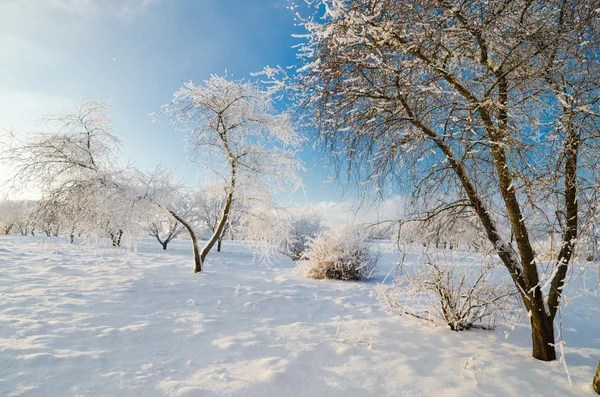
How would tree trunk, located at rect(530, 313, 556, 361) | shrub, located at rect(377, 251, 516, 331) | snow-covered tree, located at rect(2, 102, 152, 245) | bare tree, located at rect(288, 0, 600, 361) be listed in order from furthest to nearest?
snow-covered tree, located at rect(2, 102, 152, 245) → shrub, located at rect(377, 251, 516, 331) → tree trunk, located at rect(530, 313, 556, 361) → bare tree, located at rect(288, 0, 600, 361)

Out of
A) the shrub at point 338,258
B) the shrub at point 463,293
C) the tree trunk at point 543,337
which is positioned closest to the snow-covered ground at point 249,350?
the tree trunk at point 543,337

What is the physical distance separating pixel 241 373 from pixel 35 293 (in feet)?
16.3

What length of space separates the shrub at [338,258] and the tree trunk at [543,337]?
577cm

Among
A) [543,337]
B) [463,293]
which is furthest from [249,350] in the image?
[543,337]

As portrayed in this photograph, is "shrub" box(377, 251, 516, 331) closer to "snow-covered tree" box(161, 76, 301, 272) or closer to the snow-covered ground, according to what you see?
the snow-covered ground

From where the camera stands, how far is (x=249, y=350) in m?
3.44

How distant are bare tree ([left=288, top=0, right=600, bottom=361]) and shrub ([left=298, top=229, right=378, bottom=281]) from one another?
568cm

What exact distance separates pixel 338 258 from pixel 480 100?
6849 mm

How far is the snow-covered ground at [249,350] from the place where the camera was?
8.68 feet

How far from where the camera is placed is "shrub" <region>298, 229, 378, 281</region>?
29.5 feet

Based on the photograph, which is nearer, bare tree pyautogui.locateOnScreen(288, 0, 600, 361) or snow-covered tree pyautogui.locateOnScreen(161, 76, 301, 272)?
bare tree pyautogui.locateOnScreen(288, 0, 600, 361)

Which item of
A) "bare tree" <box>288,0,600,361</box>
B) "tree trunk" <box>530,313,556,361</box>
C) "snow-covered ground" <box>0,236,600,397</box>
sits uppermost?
"bare tree" <box>288,0,600,361</box>

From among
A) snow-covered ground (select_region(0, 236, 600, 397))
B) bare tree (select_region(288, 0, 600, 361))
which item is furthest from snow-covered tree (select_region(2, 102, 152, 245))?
bare tree (select_region(288, 0, 600, 361))

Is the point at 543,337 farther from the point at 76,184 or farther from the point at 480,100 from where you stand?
the point at 76,184
